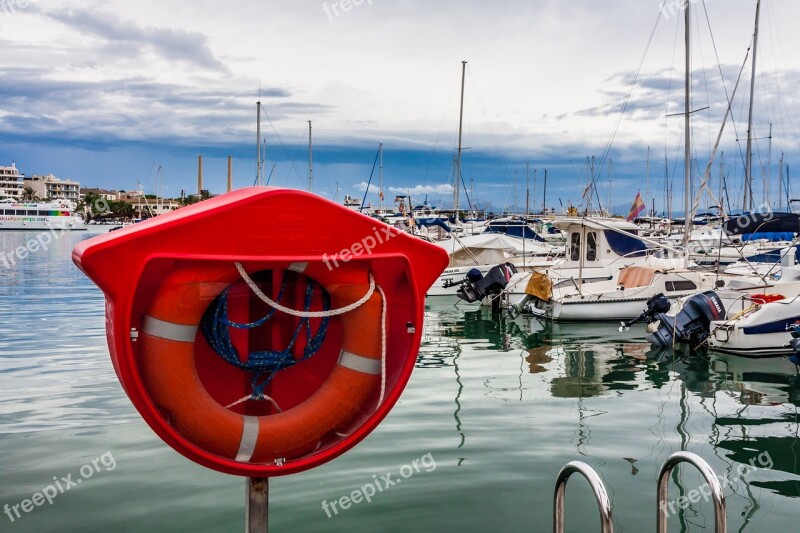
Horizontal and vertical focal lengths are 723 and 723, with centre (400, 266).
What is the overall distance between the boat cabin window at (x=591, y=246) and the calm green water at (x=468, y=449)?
8510 millimetres

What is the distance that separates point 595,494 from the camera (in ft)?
10.3

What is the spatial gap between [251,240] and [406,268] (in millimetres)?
729

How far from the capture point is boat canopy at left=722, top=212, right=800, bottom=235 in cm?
1673

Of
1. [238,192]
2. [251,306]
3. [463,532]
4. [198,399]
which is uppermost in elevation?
[238,192]

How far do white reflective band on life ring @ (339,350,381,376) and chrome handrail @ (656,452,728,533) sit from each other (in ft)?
4.83

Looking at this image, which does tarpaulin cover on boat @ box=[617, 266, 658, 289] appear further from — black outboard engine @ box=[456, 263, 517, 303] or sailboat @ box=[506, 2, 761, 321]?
black outboard engine @ box=[456, 263, 517, 303]

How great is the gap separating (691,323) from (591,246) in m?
7.85

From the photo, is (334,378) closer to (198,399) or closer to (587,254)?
(198,399)

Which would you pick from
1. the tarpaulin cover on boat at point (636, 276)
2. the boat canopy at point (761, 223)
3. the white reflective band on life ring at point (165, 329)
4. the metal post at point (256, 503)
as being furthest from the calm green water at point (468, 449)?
the boat canopy at point (761, 223)

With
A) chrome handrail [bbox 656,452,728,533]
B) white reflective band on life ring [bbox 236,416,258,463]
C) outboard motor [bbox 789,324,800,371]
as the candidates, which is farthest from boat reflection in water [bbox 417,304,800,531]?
white reflective band on life ring [bbox 236,416,258,463]

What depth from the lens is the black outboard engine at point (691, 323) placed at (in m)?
13.1

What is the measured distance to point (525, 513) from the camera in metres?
5.29

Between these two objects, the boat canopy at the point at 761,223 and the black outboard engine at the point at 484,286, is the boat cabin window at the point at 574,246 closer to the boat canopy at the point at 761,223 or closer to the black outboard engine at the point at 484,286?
the black outboard engine at the point at 484,286

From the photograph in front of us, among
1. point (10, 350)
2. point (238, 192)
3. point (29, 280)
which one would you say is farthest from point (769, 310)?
point (29, 280)
